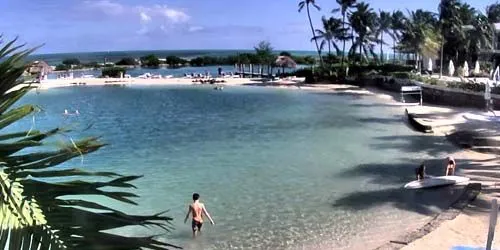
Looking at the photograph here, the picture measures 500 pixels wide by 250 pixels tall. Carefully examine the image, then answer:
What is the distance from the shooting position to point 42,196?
6.36 ft

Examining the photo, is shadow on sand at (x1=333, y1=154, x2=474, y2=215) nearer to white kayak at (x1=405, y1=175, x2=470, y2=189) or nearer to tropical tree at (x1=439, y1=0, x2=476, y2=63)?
white kayak at (x1=405, y1=175, x2=470, y2=189)

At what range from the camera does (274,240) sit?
47.2ft

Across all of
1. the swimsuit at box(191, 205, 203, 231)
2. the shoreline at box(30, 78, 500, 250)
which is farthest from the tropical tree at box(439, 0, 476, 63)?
the swimsuit at box(191, 205, 203, 231)

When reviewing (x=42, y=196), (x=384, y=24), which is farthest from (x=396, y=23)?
(x=42, y=196)

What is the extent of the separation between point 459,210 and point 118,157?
17007 millimetres

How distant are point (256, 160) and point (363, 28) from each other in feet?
187

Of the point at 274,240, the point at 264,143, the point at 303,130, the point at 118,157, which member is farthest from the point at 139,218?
the point at 303,130

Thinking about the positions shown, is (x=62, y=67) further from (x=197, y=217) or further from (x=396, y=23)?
(x=197, y=217)

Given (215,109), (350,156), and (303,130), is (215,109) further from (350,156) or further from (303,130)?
(350,156)

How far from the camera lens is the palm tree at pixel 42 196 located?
1.87m

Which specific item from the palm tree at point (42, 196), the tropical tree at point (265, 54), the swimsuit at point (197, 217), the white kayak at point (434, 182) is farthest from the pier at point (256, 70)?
the palm tree at point (42, 196)

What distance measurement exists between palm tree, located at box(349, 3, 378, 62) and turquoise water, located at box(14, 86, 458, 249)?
26.3 metres

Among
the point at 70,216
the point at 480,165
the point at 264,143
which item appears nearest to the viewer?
the point at 70,216

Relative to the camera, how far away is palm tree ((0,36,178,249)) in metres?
1.87
